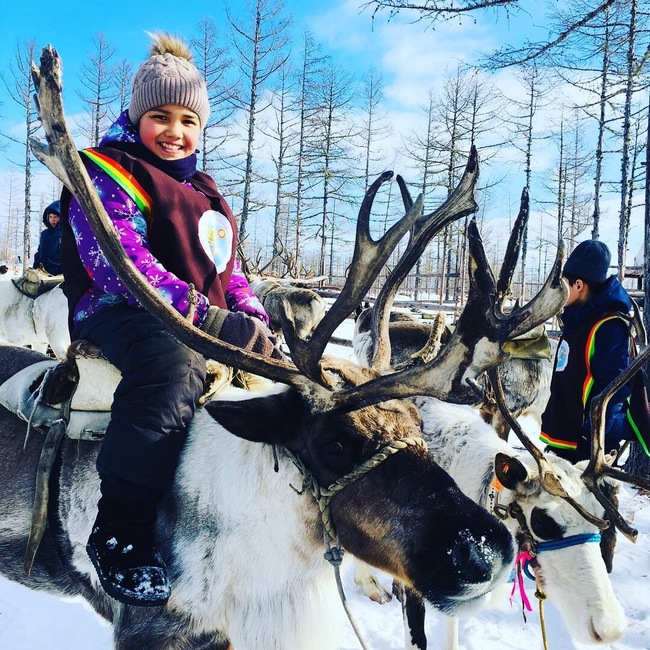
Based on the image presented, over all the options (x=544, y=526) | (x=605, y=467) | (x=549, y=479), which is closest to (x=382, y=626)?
(x=544, y=526)

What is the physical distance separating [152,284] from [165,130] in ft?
2.73

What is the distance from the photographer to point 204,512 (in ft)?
5.85

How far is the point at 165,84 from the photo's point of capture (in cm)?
216

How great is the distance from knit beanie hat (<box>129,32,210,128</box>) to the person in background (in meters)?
2.83

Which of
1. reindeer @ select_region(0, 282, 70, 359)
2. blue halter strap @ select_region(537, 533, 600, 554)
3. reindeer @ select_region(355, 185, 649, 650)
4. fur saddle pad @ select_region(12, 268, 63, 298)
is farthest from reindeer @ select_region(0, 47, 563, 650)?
fur saddle pad @ select_region(12, 268, 63, 298)

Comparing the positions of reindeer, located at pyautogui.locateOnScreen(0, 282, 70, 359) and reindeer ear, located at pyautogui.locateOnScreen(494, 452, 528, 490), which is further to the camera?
reindeer, located at pyautogui.locateOnScreen(0, 282, 70, 359)

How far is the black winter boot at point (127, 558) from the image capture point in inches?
62.7

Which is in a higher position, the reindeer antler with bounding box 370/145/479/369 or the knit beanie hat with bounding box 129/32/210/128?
the knit beanie hat with bounding box 129/32/210/128

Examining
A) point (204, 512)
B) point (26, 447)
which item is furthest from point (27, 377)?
point (204, 512)

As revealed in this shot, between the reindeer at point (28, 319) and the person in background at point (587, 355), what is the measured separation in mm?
6817

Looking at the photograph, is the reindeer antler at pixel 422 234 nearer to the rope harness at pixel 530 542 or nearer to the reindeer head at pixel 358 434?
the reindeer head at pixel 358 434

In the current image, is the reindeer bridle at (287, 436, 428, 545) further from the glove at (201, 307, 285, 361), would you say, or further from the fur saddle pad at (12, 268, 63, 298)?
the fur saddle pad at (12, 268, 63, 298)

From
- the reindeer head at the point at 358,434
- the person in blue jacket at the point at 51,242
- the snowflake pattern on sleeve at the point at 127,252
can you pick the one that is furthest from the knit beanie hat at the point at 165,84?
the person in blue jacket at the point at 51,242

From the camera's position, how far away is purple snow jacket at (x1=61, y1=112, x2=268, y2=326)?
1.83 meters
